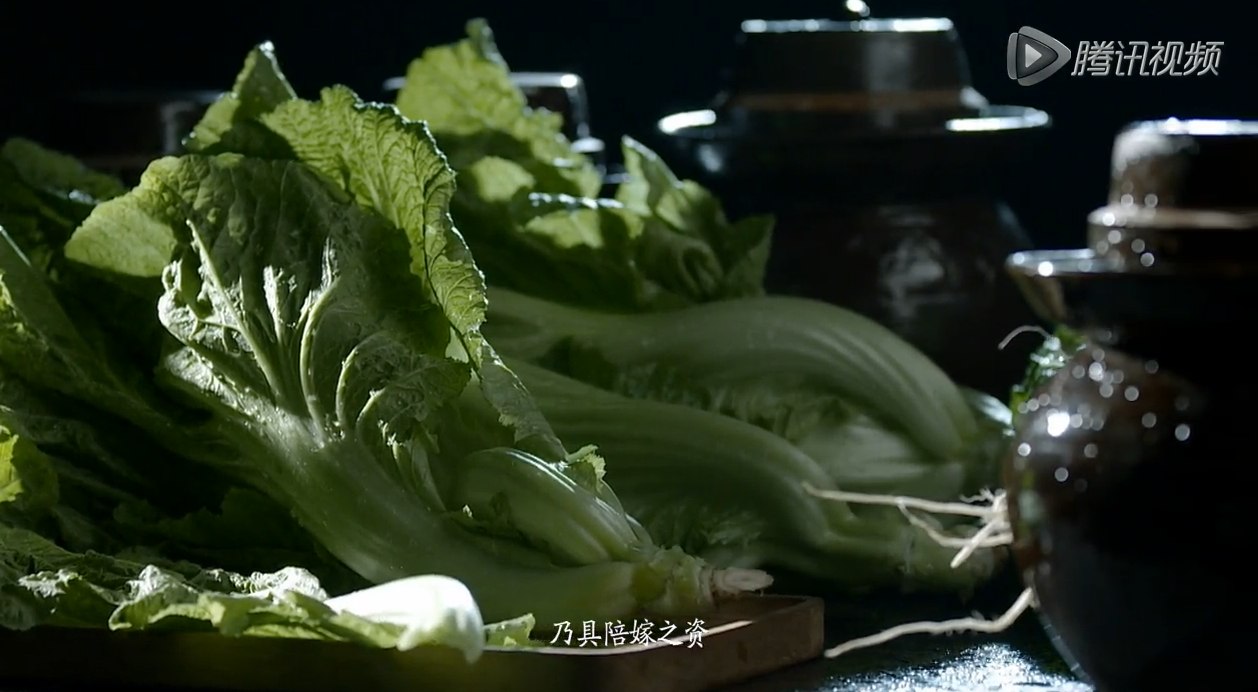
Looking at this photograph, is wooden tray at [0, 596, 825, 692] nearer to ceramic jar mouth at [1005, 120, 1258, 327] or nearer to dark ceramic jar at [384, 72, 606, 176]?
ceramic jar mouth at [1005, 120, 1258, 327]

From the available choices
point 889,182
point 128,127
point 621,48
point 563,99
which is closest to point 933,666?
point 889,182

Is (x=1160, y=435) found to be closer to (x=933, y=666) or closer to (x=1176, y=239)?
(x=1176, y=239)

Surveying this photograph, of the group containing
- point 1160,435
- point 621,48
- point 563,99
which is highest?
point 1160,435

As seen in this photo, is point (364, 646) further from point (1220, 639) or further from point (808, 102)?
point (808, 102)

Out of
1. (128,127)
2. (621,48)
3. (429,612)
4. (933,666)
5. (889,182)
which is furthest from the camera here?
(621,48)

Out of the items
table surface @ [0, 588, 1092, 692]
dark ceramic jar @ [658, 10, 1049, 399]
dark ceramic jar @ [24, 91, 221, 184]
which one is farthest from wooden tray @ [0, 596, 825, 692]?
dark ceramic jar @ [24, 91, 221, 184]

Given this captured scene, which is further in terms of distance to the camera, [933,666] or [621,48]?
[621,48]

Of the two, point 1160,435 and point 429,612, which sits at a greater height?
point 1160,435
